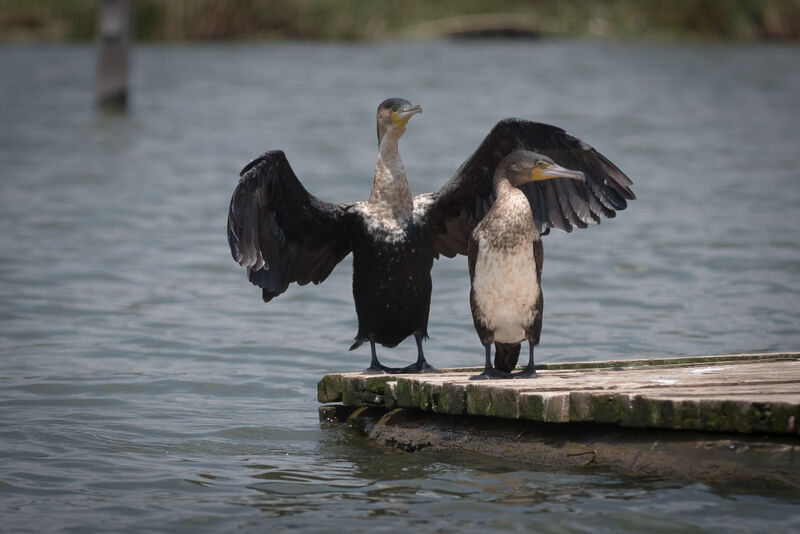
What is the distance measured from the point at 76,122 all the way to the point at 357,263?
1657 cm

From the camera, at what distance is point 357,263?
20.5 ft

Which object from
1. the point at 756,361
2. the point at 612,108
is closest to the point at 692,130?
the point at 612,108

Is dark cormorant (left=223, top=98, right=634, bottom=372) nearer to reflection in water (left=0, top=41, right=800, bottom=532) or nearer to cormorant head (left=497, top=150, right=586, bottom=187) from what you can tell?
cormorant head (left=497, top=150, right=586, bottom=187)

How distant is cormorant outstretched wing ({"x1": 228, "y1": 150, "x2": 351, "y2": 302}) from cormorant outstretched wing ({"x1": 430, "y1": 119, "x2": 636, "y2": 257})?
0.55 m

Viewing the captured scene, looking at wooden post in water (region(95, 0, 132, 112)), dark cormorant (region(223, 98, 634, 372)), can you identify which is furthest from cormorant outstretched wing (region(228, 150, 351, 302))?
wooden post in water (region(95, 0, 132, 112))

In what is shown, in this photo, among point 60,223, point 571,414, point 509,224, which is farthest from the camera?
point 60,223

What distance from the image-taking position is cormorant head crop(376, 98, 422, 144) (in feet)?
20.1

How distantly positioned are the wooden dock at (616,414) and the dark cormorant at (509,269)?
230mm

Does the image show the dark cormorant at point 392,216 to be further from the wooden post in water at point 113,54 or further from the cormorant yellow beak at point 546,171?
the wooden post in water at point 113,54

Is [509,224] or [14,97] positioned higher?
[14,97]

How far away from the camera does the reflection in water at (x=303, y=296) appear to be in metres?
5.35

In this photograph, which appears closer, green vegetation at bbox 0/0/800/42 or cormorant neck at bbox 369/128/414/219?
cormorant neck at bbox 369/128/414/219

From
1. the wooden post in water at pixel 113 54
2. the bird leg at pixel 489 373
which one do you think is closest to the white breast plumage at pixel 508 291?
the bird leg at pixel 489 373

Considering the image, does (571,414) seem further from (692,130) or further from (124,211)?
(692,130)
